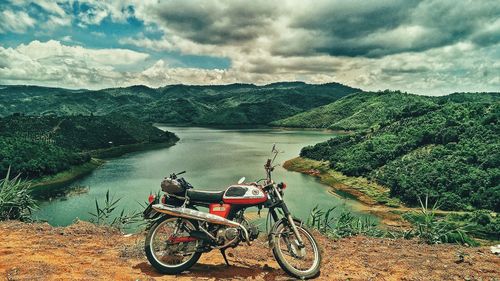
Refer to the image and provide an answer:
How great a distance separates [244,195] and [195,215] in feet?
3.07

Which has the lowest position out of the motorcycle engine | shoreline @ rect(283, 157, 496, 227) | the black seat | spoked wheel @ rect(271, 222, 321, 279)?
shoreline @ rect(283, 157, 496, 227)

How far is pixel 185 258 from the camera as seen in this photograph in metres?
6.36

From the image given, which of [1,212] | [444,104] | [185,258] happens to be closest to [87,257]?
[185,258]

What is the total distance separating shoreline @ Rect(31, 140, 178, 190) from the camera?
61000 millimetres

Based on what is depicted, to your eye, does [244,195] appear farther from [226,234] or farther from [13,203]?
[13,203]

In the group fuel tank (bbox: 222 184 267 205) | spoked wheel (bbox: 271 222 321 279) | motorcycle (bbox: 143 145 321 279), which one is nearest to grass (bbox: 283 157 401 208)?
spoked wheel (bbox: 271 222 321 279)

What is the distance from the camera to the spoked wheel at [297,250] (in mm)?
5894

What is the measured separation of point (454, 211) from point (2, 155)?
76.5 meters

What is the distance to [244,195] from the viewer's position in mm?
6109

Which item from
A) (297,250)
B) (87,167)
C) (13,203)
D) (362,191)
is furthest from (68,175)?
(297,250)

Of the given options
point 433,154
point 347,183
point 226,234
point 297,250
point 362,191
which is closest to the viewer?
point 226,234

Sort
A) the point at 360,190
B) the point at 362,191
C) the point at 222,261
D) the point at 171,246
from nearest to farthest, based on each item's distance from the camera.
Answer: the point at 171,246 → the point at 222,261 → the point at 362,191 → the point at 360,190

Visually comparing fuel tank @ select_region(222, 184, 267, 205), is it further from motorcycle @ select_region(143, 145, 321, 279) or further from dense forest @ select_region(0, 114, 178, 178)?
dense forest @ select_region(0, 114, 178, 178)

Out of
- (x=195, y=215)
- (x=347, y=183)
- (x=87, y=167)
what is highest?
(x=195, y=215)
